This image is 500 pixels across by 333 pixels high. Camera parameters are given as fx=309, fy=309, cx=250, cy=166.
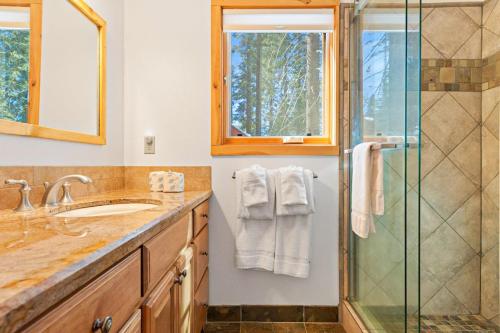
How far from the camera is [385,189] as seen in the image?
1.30m

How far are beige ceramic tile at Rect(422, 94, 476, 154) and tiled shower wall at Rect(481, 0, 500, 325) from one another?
105mm

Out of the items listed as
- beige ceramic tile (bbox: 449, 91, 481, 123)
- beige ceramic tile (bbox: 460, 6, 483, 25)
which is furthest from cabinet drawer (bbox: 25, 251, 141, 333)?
beige ceramic tile (bbox: 460, 6, 483, 25)

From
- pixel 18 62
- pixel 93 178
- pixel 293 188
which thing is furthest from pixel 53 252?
pixel 293 188

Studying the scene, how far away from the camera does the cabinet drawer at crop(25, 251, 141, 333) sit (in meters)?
0.45

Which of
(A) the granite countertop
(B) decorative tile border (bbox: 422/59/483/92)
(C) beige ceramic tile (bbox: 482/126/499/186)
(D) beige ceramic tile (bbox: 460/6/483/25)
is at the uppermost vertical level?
(D) beige ceramic tile (bbox: 460/6/483/25)

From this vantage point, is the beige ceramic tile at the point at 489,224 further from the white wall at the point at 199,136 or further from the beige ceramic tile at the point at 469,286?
the white wall at the point at 199,136

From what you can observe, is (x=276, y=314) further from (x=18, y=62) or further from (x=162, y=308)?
(x=18, y=62)

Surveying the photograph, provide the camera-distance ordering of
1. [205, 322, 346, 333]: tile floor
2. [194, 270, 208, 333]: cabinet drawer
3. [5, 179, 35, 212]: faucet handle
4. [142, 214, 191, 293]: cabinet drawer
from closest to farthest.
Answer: [142, 214, 191, 293]: cabinet drawer, [5, 179, 35, 212]: faucet handle, [194, 270, 208, 333]: cabinet drawer, [205, 322, 346, 333]: tile floor

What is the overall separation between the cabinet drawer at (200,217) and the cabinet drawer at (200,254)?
0.04 metres

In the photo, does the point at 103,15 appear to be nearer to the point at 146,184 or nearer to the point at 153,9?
the point at 153,9

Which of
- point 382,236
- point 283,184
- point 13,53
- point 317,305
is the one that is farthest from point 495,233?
point 13,53

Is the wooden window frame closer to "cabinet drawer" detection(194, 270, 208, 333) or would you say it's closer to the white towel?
the white towel

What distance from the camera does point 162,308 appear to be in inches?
36.4

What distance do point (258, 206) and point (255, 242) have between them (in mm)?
225
